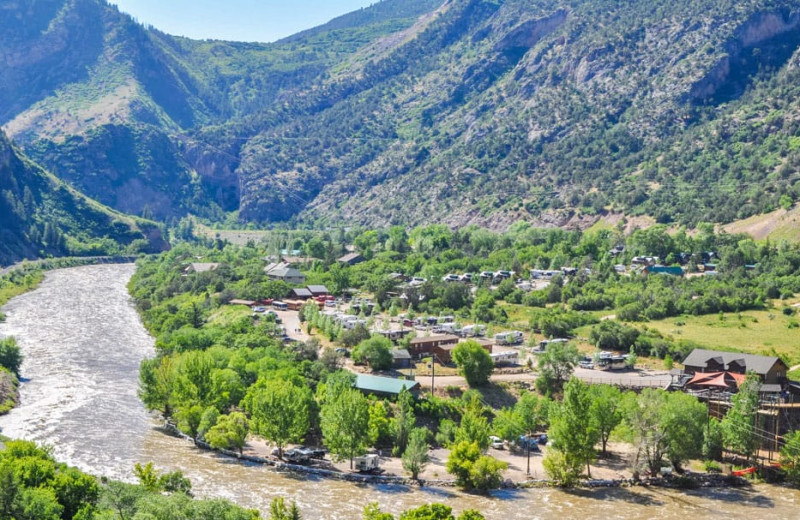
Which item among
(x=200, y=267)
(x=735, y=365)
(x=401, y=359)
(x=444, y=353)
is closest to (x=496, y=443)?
(x=401, y=359)

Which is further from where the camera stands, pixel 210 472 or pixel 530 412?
pixel 530 412

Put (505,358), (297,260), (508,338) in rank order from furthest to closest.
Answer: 1. (297,260)
2. (508,338)
3. (505,358)

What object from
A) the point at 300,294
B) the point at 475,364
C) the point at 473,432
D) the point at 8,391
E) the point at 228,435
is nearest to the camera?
the point at 473,432

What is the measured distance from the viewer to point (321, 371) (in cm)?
8594

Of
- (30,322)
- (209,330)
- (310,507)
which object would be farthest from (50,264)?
(310,507)

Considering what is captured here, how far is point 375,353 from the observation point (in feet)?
300

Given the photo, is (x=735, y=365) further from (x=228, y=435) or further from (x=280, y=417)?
(x=228, y=435)

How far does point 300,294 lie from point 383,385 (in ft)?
194

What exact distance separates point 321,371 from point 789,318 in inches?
2274

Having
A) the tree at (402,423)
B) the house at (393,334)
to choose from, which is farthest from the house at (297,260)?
the tree at (402,423)

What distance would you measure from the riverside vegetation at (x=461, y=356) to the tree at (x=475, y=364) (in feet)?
0.50

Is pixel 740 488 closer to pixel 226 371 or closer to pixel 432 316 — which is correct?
pixel 226 371

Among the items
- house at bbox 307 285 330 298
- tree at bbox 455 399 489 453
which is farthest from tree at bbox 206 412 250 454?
house at bbox 307 285 330 298

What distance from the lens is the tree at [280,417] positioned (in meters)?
68.2
